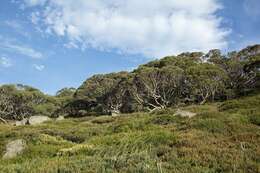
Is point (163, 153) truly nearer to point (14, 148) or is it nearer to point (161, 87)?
point (14, 148)

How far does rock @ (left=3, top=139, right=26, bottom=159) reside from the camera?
55.7ft

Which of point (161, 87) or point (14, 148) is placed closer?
point (14, 148)

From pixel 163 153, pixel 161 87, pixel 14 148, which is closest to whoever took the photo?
pixel 163 153

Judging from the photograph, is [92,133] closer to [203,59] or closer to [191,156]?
[191,156]

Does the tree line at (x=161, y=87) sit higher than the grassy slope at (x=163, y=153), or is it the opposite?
the tree line at (x=161, y=87)

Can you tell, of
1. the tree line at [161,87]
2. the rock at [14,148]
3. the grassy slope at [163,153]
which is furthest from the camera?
the tree line at [161,87]

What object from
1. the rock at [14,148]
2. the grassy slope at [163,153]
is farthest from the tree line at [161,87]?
the rock at [14,148]

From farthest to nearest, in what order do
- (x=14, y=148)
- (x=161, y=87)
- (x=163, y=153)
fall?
1. (x=161, y=87)
2. (x=14, y=148)
3. (x=163, y=153)

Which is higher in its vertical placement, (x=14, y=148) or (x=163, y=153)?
(x=14, y=148)

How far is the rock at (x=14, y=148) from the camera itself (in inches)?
669

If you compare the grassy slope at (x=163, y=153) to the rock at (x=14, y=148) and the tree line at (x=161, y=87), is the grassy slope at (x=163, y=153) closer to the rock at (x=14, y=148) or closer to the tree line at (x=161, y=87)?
the rock at (x=14, y=148)

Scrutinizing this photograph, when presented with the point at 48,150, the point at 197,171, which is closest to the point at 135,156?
the point at 197,171

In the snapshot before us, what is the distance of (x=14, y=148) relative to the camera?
18156 millimetres

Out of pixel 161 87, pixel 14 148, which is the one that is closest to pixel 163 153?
pixel 14 148
